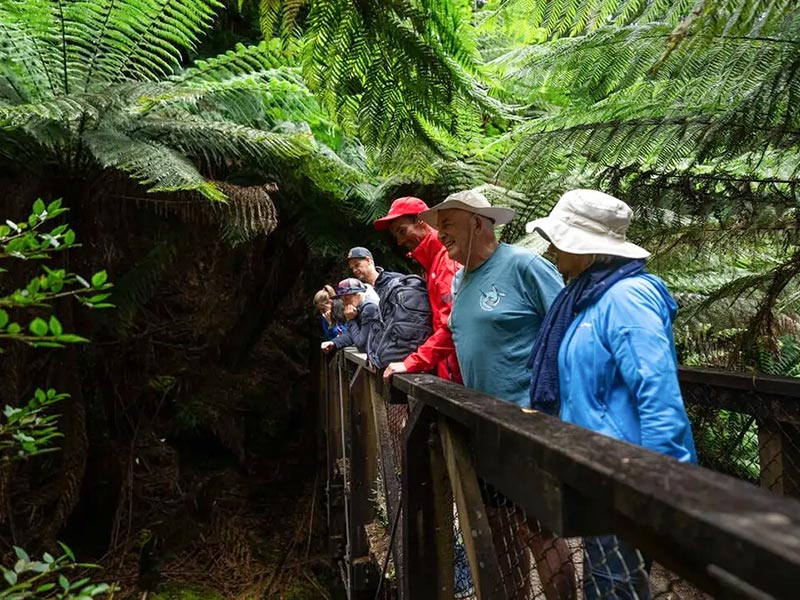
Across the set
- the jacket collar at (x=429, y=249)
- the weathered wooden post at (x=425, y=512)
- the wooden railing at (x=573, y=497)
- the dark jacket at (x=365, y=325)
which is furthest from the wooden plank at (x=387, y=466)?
the jacket collar at (x=429, y=249)

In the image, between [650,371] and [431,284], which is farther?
[431,284]

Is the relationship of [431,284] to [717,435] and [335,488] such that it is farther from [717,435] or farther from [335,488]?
[335,488]

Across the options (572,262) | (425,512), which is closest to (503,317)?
(572,262)

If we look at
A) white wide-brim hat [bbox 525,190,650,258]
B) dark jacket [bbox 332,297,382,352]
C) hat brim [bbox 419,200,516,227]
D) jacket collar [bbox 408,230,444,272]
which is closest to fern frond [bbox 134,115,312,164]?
dark jacket [bbox 332,297,382,352]

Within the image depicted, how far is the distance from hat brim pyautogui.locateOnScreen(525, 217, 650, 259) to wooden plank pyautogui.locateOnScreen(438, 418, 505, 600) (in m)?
0.58

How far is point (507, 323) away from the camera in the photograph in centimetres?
196

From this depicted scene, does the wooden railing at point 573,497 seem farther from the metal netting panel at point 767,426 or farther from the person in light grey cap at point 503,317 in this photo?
the person in light grey cap at point 503,317

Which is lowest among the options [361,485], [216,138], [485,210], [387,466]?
[361,485]

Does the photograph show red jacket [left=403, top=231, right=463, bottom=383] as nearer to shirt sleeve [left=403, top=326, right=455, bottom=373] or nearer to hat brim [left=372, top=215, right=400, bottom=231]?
shirt sleeve [left=403, top=326, right=455, bottom=373]

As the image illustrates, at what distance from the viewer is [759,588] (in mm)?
484

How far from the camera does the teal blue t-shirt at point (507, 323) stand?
6.46 ft

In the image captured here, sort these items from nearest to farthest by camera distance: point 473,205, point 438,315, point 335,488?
point 473,205, point 438,315, point 335,488

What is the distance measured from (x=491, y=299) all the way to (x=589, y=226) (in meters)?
0.47

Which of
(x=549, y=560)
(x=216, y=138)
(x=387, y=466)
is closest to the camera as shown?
(x=549, y=560)
